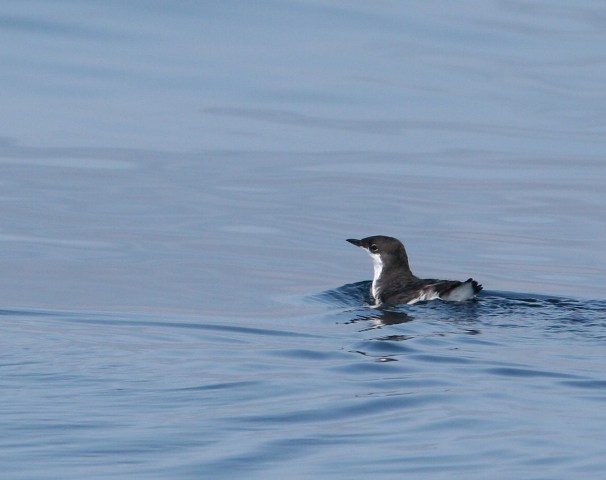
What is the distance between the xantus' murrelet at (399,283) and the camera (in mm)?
11852

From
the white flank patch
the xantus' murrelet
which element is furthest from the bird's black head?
the white flank patch

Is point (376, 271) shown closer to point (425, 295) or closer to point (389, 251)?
point (389, 251)

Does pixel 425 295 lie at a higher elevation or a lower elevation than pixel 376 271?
lower

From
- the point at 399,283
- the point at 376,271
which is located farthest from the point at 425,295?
the point at 376,271

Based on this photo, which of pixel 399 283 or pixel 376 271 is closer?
pixel 399 283

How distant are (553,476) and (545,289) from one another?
6.46 metres

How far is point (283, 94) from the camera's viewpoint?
70.5ft

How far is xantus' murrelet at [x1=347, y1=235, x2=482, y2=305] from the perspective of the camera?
1185 centimetres

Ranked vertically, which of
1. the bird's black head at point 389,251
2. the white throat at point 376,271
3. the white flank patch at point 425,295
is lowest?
the white flank patch at point 425,295

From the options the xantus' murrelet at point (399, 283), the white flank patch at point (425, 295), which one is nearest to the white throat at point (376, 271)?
the xantus' murrelet at point (399, 283)

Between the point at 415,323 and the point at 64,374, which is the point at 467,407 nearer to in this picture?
the point at 64,374

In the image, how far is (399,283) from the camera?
1291 centimetres

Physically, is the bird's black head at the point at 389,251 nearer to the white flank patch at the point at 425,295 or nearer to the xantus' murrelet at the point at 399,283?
the xantus' murrelet at the point at 399,283

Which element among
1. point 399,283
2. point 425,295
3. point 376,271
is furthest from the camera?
point 376,271
